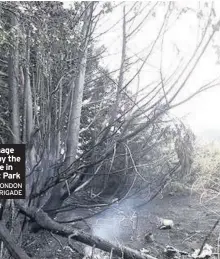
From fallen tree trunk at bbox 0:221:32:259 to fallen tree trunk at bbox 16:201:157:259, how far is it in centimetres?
60

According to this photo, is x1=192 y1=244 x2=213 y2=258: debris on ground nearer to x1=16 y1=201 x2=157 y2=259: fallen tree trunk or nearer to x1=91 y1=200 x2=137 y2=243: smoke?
x1=91 y1=200 x2=137 y2=243: smoke

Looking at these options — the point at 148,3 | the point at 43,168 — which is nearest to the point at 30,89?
the point at 43,168

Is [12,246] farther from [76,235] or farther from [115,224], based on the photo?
[115,224]

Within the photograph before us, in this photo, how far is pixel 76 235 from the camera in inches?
170

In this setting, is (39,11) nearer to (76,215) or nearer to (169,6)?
(169,6)

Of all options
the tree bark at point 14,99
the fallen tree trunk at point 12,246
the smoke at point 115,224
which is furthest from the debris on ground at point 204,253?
the tree bark at point 14,99

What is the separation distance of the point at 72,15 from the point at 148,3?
94 centimetres

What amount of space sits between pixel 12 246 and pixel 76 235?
0.95 m

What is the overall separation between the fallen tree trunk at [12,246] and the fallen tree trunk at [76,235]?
597 millimetres

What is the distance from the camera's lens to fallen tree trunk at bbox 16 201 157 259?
399cm

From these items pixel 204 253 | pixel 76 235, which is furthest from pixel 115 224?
pixel 76 235

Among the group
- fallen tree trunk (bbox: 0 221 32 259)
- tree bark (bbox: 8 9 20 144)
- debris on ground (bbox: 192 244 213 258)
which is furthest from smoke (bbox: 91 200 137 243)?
fallen tree trunk (bbox: 0 221 32 259)

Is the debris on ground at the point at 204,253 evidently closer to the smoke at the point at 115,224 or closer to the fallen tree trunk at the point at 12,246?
the smoke at the point at 115,224

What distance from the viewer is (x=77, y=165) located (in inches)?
190
